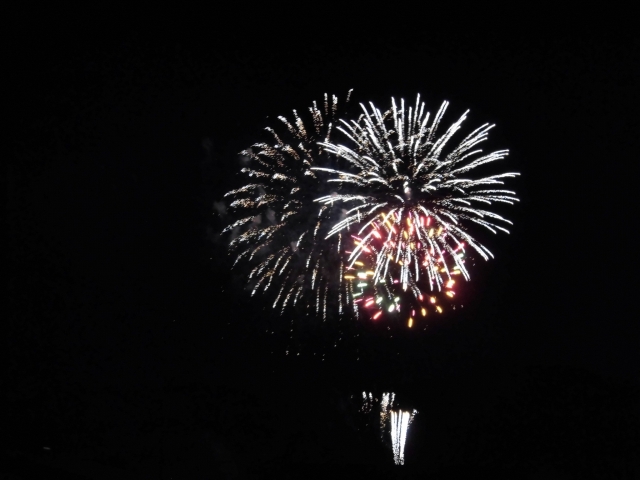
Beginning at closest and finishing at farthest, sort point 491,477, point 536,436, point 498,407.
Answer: point 491,477, point 536,436, point 498,407

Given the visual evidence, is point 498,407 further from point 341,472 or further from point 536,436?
point 341,472

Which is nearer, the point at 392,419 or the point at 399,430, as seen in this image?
the point at 399,430

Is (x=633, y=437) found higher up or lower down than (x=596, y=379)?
lower down

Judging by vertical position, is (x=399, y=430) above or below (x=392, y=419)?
below

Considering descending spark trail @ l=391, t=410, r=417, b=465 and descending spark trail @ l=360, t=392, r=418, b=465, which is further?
descending spark trail @ l=360, t=392, r=418, b=465

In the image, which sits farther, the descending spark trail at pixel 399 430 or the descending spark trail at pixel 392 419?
the descending spark trail at pixel 392 419

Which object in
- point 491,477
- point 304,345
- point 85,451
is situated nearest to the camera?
point 491,477

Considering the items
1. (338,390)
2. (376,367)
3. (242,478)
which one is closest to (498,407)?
(338,390)

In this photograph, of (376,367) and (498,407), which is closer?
(498,407)

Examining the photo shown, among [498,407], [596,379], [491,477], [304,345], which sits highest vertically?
[304,345]
